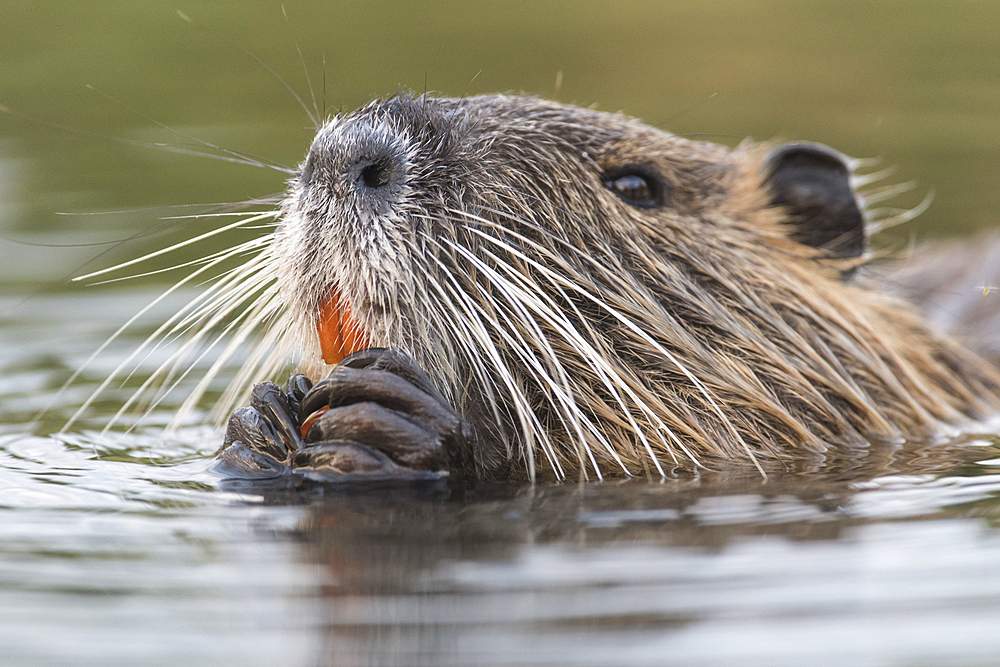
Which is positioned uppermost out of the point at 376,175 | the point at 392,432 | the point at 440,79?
the point at 440,79

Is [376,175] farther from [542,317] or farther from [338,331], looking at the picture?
[542,317]

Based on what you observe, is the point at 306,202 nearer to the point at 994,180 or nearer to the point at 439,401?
the point at 439,401

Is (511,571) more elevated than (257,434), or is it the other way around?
(257,434)

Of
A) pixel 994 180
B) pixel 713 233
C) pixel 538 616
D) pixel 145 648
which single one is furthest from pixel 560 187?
pixel 994 180

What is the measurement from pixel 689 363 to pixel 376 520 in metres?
0.95

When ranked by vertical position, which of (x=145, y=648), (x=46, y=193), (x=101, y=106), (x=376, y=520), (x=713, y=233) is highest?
(x=101, y=106)

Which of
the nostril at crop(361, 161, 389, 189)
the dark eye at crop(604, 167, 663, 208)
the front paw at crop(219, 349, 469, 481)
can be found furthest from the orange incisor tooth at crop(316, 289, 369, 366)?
the dark eye at crop(604, 167, 663, 208)

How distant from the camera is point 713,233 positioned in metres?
3.76

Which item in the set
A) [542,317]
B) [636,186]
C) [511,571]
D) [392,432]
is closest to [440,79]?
[636,186]

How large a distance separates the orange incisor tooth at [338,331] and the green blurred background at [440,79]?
3.41 meters

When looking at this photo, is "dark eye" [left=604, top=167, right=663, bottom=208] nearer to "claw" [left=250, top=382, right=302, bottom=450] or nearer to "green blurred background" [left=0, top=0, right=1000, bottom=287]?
"claw" [left=250, top=382, right=302, bottom=450]

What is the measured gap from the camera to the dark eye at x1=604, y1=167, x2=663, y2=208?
3695 millimetres

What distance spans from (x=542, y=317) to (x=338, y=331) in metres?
0.47

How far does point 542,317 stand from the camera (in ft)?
10.7
